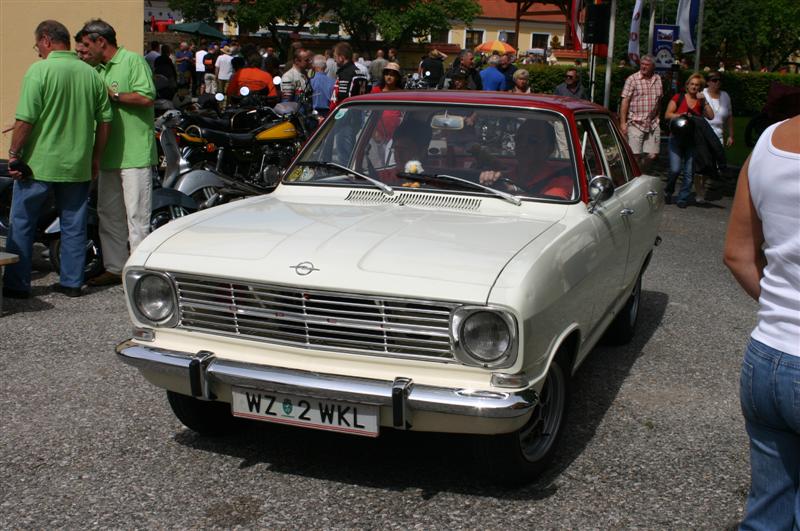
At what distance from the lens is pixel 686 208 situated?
13.6m

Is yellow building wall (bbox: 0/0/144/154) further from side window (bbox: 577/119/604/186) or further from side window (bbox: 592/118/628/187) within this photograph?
side window (bbox: 577/119/604/186)

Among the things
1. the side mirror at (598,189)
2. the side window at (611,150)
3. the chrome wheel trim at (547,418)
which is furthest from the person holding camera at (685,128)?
the chrome wheel trim at (547,418)

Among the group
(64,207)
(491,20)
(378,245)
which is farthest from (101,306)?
(491,20)

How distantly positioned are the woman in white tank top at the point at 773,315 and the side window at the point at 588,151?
8.20ft

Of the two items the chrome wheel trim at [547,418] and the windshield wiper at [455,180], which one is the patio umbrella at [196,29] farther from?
the chrome wheel trim at [547,418]

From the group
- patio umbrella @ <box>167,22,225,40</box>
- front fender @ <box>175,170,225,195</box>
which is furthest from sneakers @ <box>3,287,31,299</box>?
patio umbrella @ <box>167,22,225,40</box>

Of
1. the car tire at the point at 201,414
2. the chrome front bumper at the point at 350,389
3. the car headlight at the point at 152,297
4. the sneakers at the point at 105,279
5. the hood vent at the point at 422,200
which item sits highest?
the hood vent at the point at 422,200

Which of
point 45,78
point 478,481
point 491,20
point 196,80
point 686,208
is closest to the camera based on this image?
point 478,481

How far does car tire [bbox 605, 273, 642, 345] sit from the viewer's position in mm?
6488

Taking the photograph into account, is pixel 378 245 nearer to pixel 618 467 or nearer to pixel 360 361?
pixel 360 361

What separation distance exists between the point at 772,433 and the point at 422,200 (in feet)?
8.74

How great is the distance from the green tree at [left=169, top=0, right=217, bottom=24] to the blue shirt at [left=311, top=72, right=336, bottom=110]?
167ft

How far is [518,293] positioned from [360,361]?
70cm

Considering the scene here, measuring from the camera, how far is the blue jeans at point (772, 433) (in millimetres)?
2434
